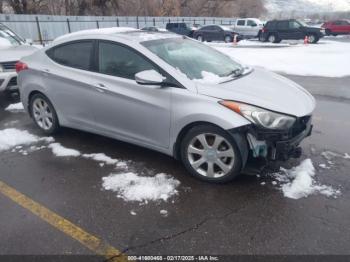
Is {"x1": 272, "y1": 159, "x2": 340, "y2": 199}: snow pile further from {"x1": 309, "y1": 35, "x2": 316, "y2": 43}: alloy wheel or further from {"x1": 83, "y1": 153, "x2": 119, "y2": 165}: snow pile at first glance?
{"x1": 309, "y1": 35, "x2": 316, "y2": 43}: alloy wheel

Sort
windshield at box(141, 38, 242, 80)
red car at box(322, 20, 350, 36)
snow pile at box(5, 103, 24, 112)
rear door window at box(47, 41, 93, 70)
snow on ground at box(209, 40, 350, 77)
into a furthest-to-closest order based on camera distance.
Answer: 1. red car at box(322, 20, 350, 36)
2. snow on ground at box(209, 40, 350, 77)
3. snow pile at box(5, 103, 24, 112)
4. rear door window at box(47, 41, 93, 70)
5. windshield at box(141, 38, 242, 80)

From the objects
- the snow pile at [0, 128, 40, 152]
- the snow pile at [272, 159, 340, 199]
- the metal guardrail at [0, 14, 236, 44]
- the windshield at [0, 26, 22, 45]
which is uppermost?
the windshield at [0, 26, 22, 45]

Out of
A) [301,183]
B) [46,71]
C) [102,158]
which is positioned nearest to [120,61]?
[102,158]

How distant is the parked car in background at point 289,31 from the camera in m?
23.0

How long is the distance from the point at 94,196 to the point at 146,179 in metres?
0.62

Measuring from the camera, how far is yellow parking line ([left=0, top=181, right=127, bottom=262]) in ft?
8.93

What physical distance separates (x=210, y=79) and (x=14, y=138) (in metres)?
3.33

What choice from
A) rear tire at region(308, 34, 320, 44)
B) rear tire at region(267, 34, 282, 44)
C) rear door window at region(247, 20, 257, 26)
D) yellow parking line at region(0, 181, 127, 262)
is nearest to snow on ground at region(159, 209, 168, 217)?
yellow parking line at region(0, 181, 127, 262)

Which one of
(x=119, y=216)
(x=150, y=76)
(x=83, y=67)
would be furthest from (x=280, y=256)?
(x=83, y=67)

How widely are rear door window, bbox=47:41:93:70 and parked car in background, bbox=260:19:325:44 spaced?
71.4 feet

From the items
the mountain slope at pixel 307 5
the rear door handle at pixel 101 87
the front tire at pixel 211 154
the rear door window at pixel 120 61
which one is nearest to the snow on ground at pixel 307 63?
the rear door window at pixel 120 61

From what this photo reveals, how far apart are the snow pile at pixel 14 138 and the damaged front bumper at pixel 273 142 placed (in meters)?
3.44

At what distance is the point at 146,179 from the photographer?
3842mm

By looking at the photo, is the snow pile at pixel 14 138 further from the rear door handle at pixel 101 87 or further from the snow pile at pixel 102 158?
the rear door handle at pixel 101 87
